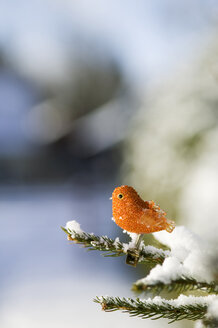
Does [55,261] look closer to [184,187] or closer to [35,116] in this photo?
[184,187]

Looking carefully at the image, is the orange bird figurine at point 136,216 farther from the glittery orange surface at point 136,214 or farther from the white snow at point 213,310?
the white snow at point 213,310

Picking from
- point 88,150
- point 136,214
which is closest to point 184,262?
point 136,214

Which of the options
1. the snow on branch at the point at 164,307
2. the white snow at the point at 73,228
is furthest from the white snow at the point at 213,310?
the white snow at the point at 73,228

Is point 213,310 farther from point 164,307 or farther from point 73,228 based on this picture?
point 73,228

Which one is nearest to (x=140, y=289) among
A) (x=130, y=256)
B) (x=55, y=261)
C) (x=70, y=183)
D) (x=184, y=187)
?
(x=130, y=256)

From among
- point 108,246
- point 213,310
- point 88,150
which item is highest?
point 88,150
